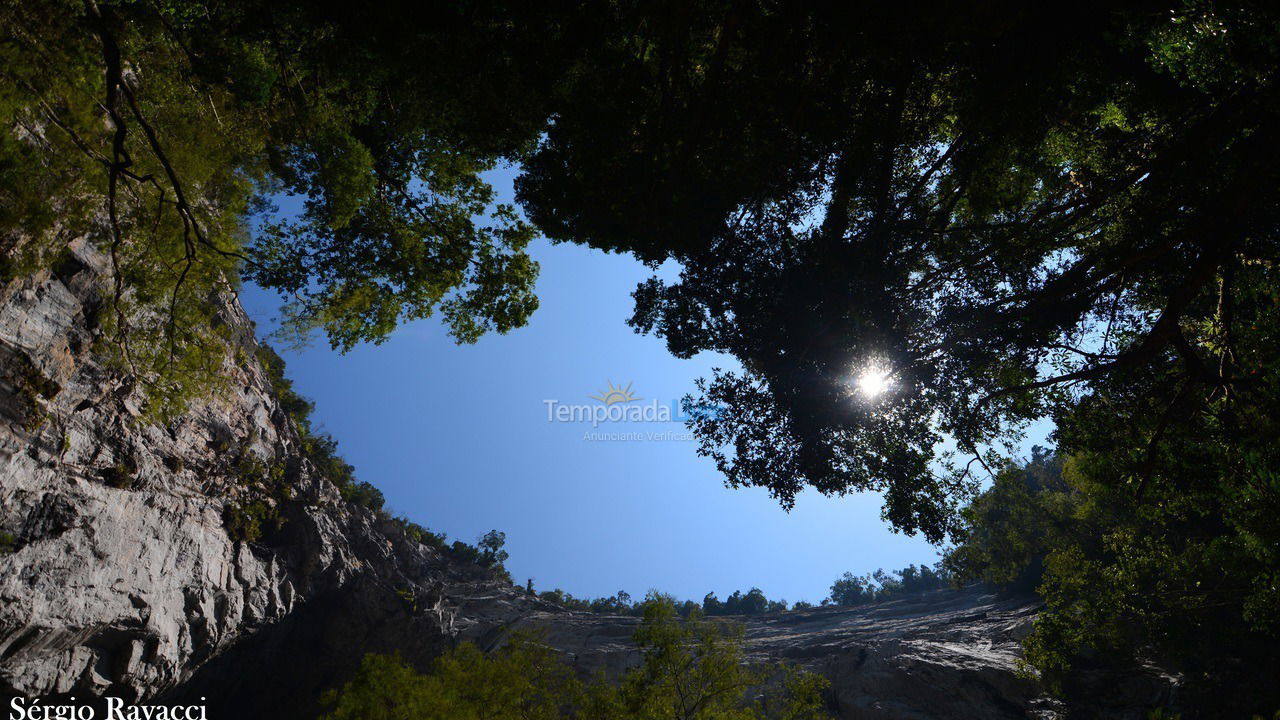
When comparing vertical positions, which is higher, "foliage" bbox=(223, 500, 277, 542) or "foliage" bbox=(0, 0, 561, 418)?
"foliage" bbox=(0, 0, 561, 418)

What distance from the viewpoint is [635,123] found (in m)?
9.33

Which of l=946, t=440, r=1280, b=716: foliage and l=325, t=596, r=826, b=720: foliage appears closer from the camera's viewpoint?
l=946, t=440, r=1280, b=716: foliage

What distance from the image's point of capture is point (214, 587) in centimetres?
1833

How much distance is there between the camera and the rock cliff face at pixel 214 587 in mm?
12523

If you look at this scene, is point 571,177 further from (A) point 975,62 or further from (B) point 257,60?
(A) point 975,62

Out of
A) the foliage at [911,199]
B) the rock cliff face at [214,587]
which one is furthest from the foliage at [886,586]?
the foliage at [911,199]

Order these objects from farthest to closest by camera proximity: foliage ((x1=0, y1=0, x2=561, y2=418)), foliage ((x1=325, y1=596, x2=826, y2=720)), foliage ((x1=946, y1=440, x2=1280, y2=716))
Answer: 1. foliage ((x1=325, y1=596, x2=826, y2=720))
2. foliage ((x1=946, y1=440, x2=1280, y2=716))
3. foliage ((x1=0, y1=0, x2=561, y2=418))

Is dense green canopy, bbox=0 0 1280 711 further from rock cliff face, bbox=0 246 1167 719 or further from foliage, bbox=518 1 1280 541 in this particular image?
rock cliff face, bbox=0 246 1167 719

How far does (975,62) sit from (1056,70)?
3.97 ft

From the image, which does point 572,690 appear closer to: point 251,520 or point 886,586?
point 251,520

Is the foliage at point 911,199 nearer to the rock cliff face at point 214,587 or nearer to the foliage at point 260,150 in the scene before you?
the foliage at point 260,150

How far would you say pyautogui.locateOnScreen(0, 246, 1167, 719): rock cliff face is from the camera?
12.5 meters

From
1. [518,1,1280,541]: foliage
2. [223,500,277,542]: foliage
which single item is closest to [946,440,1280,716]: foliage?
[518,1,1280,541]: foliage

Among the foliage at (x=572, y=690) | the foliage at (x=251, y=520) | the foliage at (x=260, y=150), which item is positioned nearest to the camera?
the foliage at (x=260, y=150)
